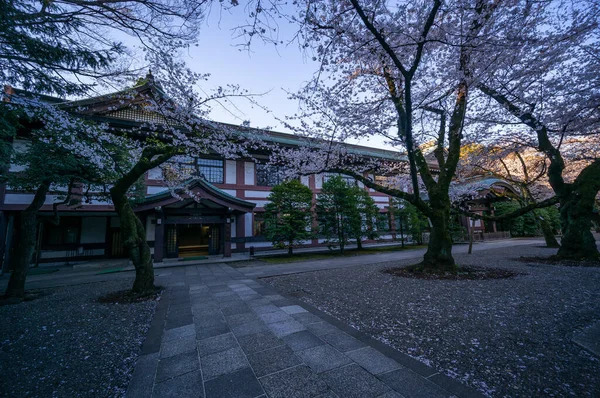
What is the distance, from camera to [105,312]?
15.5ft

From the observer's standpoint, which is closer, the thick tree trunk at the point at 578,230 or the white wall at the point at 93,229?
the thick tree trunk at the point at 578,230

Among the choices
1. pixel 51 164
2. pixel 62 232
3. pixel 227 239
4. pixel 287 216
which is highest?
pixel 51 164

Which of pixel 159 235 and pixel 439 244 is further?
pixel 159 235

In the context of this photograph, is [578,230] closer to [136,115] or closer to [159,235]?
[159,235]

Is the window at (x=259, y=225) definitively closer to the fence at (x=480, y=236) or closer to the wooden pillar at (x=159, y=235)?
the wooden pillar at (x=159, y=235)

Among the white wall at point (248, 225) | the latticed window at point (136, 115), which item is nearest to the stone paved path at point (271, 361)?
the white wall at point (248, 225)

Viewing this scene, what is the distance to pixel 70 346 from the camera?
10.8 feet

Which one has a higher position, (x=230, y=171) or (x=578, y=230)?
(x=230, y=171)

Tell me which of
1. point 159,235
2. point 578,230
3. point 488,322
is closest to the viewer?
point 488,322

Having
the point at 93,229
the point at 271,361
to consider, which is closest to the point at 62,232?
the point at 93,229

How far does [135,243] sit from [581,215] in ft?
50.4

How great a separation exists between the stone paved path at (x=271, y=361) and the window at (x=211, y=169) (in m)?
11.8

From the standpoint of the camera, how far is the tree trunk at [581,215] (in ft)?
27.6

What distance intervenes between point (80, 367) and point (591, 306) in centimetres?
804
